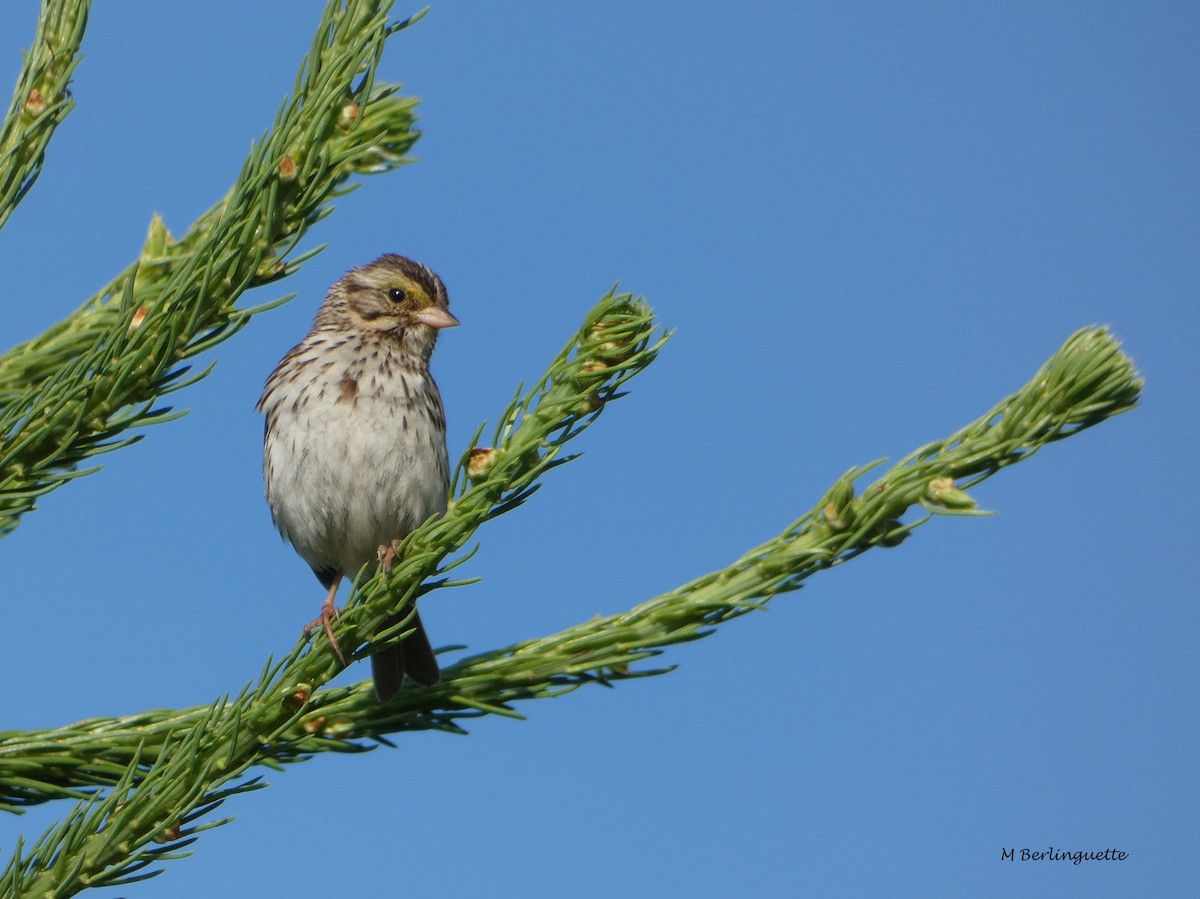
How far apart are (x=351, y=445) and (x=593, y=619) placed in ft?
7.88

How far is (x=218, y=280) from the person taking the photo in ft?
7.44

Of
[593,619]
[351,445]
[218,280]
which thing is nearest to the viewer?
[218,280]

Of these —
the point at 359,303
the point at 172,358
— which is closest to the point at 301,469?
the point at 359,303

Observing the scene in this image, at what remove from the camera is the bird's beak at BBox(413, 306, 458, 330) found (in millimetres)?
5548

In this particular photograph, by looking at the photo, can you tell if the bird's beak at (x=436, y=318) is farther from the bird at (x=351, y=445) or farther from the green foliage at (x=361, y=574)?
the green foliage at (x=361, y=574)

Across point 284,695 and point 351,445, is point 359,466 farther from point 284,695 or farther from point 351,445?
point 284,695

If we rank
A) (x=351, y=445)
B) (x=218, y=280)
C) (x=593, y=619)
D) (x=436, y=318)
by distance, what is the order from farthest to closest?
(x=436, y=318) → (x=351, y=445) → (x=593, y=619) → (x=218, y=280)

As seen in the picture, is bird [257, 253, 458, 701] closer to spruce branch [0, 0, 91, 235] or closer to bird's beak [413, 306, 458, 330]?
bird's beak [413, 306, 458, 330]

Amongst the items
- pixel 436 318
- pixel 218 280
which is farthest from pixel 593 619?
pixel 436 318

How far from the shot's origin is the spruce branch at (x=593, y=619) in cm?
219

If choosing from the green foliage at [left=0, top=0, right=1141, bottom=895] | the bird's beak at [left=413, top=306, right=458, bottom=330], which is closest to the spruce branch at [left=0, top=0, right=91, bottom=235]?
the green foliage at [left=0, top=0, right=1141, bottom=895]

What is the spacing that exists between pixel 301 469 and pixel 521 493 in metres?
2.55

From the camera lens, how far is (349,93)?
7.71 ft

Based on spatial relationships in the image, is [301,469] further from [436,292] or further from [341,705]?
[341,705]
